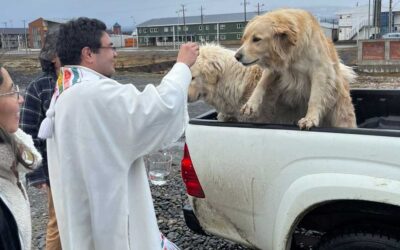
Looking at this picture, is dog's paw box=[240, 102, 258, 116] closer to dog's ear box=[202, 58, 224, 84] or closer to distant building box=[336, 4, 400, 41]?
dog's ear box=[202, 58, 224, 84]

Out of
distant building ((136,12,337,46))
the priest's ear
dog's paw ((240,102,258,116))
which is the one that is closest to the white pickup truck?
dog's paw ((240,102,258,116))

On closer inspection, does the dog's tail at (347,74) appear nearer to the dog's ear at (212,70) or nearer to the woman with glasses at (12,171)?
the dog's ear at (212,70)

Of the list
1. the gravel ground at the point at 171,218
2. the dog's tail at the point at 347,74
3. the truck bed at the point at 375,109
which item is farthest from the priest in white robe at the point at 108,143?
the gravel ground at the point at 171,218

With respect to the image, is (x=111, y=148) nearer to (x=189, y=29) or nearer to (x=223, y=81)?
(x=223, y=81)

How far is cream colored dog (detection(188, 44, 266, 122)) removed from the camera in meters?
4.41

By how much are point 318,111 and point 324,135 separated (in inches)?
28.6

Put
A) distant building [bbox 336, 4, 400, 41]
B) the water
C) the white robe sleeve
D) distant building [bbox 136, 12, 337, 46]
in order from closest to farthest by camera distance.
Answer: the white robe sleeve
the water
distant building [bbox 336, 4, 400, 41]
distant building [bbox 136, 12, 337, 46]

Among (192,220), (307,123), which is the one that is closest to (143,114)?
(307,123)

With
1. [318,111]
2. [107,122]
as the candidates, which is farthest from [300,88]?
[107,122]

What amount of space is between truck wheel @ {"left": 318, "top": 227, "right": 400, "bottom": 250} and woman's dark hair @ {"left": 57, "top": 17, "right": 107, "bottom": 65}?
72.3 inches

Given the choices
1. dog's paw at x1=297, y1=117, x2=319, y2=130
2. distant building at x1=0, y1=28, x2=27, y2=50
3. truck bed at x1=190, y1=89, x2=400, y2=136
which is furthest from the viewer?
distant building at x1=0, y1=28, x2=27, y2=50

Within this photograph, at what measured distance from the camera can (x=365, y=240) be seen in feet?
9.16

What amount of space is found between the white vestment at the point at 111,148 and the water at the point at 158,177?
14.1 ft

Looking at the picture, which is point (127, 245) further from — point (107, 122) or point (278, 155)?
point (278, 155)
